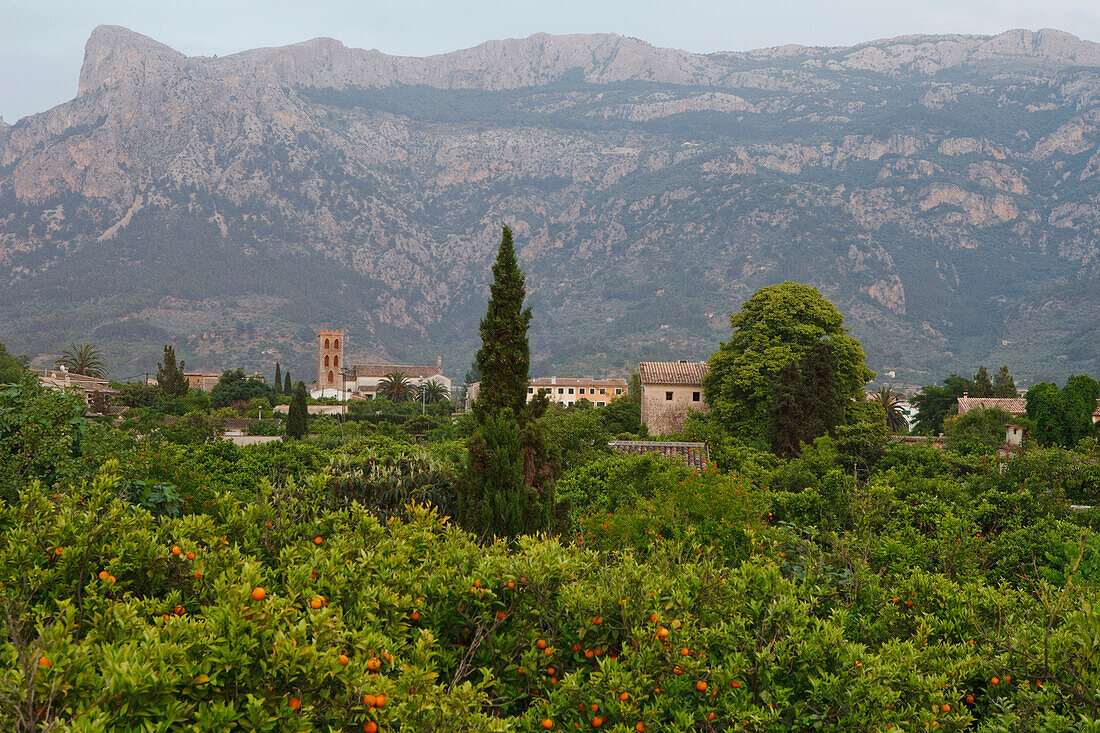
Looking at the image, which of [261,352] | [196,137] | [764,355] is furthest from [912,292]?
[196,137]

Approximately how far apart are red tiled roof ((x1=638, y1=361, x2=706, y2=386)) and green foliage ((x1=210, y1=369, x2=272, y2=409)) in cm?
4410

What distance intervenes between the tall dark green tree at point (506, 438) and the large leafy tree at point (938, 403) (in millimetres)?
53929

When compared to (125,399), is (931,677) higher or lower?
higher

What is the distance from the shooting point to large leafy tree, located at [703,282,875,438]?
32.3 metres

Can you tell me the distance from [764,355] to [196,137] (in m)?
201

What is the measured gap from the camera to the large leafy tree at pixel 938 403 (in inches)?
2358

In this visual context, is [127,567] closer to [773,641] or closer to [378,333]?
[773,641]

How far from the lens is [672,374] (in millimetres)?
39656

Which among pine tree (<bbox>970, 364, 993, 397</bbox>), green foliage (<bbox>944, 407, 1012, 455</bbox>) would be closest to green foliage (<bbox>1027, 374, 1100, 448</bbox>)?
green foliage (<bbox>944, 407, 1012, 455</bbox>)

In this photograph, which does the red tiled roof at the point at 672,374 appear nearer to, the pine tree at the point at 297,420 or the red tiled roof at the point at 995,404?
the pine tree at the point at 297,420

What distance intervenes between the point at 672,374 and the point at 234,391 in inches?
1854

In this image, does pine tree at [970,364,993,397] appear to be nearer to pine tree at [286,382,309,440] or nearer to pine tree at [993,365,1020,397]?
pine tree at [993,365,1020,397]

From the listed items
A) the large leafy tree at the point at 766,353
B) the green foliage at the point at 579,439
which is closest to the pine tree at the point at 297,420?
the green foliage at the point at 579,439

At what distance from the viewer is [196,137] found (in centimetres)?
19975
